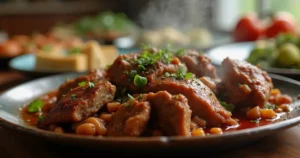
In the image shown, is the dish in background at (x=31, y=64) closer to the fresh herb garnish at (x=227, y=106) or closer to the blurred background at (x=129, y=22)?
the blurred background at (x=129, y=22)

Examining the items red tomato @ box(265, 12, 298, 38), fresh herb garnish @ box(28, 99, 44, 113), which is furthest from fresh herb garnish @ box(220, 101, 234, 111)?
red tomato @ box(265, 12, 298, 38)

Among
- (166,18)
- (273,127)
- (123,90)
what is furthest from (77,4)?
(273,127)

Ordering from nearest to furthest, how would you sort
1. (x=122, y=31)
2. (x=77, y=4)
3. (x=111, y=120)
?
1. (x=111, y=120)
2. (x=122, y=31)
3. (x=77, y=4)

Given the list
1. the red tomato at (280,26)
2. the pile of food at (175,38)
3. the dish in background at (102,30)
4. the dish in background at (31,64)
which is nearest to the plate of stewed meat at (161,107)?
the dish in background at (31,64)

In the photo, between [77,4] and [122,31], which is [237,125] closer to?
[122,31]

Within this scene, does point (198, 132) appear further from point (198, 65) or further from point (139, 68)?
point (198, 65)

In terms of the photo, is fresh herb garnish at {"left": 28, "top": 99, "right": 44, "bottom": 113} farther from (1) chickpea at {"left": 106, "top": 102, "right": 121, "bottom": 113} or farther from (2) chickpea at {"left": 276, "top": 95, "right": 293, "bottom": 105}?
(2) chickpea at {"left": 276, "top": 95, "right": 293, "bottom": 105}

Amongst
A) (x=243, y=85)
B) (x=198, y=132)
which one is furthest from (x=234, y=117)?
(x=198, y=132)
